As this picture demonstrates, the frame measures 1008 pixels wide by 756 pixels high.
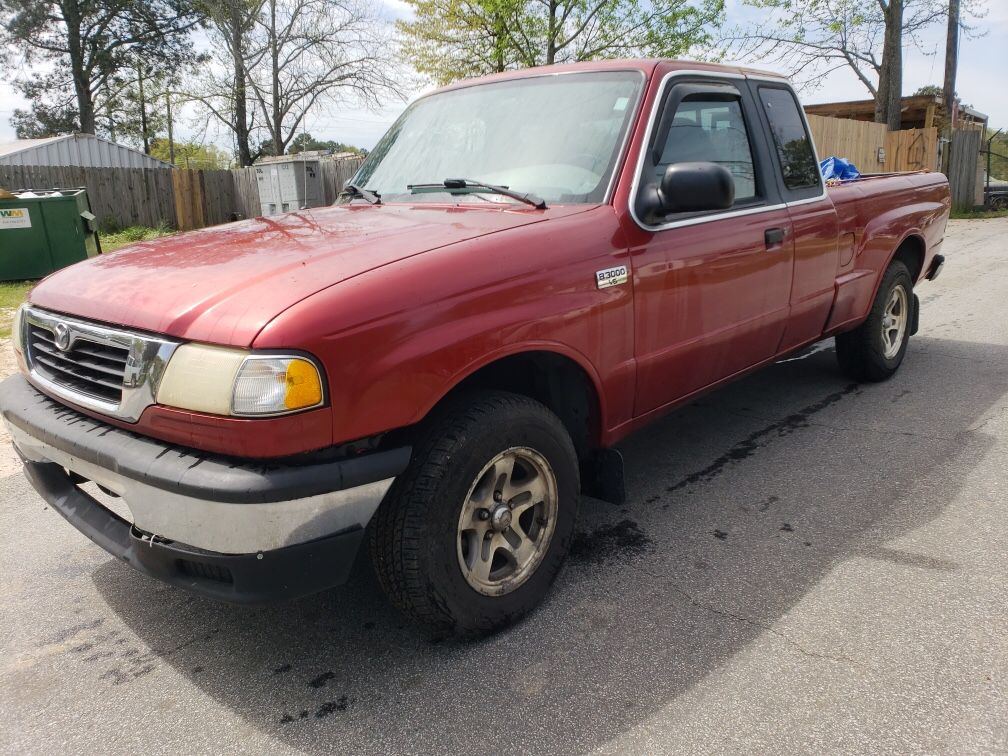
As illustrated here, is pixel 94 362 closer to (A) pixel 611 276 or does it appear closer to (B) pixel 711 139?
(A) pixel 611 276

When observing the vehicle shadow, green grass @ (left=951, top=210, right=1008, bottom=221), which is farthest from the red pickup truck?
green grass @ (left=951, top=210, right=1008, bottom=221)

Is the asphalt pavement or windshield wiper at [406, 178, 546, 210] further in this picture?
windshield wiper at [406, 178, 546, 210]

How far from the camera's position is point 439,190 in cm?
328

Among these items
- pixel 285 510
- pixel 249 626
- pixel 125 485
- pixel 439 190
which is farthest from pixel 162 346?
pixel 439 190

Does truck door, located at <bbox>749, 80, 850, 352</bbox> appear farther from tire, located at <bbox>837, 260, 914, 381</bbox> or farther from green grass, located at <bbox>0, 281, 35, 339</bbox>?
green grass, located at <bbox>0, 281, 35, 339</bbox>

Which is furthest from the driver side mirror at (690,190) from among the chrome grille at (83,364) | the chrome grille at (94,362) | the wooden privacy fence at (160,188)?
the wooden privacy fence at (160,188)

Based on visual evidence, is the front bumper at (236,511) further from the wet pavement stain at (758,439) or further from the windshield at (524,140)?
the wet pavement stain at (758,439)

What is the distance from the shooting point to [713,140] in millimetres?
3578

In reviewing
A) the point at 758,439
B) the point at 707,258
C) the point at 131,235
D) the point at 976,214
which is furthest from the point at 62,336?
the point at 976,214

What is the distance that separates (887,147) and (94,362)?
23.5m

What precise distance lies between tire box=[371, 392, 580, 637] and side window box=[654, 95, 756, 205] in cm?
131

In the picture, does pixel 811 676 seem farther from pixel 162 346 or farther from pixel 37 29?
pixel 37 29

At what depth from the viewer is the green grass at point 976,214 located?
1931 cm

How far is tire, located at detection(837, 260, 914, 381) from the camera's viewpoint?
4992mm
